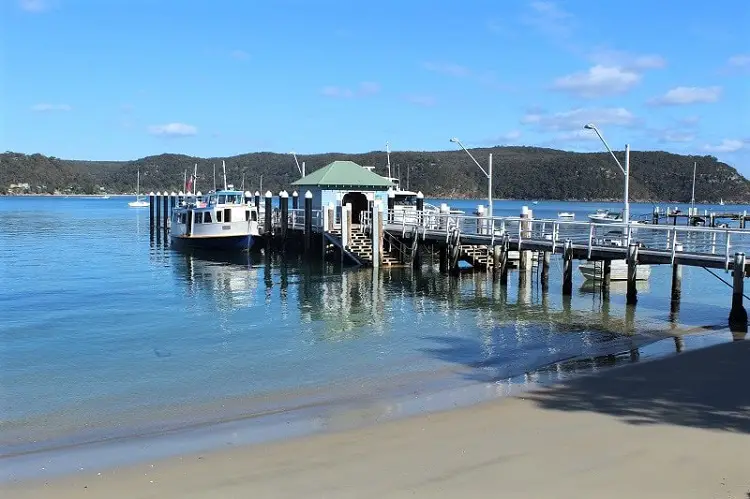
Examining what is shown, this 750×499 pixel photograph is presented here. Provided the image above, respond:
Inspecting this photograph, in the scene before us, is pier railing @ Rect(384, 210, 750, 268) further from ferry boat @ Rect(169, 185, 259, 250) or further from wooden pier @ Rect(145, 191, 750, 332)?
ferry boat @ Rect(169, 185, 259, 250)

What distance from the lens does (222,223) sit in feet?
152

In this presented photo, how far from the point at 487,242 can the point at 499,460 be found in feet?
70.7

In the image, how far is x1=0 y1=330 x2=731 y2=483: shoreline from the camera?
10539 millimetres

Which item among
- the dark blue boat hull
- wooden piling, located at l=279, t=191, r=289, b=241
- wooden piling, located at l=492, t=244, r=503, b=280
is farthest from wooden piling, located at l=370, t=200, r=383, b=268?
the dark blue boat hull

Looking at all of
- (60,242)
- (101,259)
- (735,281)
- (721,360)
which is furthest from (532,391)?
(60,242)

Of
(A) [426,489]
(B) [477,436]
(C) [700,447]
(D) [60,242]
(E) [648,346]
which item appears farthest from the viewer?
(D) [60,242]

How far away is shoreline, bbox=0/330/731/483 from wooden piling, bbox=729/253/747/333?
4.70 metres

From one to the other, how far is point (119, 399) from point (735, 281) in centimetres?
1603

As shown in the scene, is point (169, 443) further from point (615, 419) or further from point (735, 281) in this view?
point (735, 281)

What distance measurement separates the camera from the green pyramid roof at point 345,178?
133ft

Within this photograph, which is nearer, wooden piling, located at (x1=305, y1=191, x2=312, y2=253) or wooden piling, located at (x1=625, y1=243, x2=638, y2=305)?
wooden piling, located at (x1=625, y1=243, x2=638, y2=305)

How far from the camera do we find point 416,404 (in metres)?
13.3

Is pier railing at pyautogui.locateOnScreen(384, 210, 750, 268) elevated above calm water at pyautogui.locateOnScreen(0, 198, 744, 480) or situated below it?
above

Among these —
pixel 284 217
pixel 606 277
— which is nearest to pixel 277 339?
pixel 606 277
